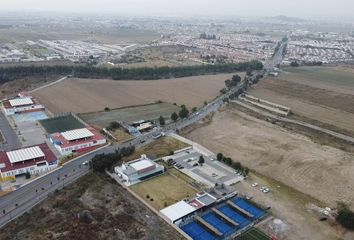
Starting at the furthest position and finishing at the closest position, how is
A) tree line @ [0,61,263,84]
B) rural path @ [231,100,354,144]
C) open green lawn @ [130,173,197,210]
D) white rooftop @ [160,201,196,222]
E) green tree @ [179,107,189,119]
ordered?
tree line @ [0,61,263,84], green tree @ [179,107,189,119], rural path @ [231,100,354,144], open green lawn @ [130,173,197,210], white rooftop @ [160,201,196,222]

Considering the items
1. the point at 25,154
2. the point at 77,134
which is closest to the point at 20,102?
the point at 77,134

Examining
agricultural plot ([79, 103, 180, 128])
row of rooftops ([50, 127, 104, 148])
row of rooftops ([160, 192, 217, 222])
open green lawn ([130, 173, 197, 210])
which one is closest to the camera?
row of rooftops ([160, 192, 217, 222])

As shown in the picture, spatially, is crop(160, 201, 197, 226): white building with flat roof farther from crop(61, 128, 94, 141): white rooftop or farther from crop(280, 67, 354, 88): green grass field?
crop(280, 67, 354, 88): green grass field

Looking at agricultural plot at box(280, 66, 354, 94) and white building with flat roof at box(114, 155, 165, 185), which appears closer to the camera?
white building with flat roof at box(114, 155, 165, 185)

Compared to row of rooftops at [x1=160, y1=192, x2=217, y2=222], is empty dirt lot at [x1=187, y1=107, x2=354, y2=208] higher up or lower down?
lower down

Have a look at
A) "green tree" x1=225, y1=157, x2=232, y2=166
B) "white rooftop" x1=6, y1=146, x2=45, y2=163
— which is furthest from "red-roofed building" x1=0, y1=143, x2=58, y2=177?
"green tree" x1=225, y1=157, x2=232, y2=166

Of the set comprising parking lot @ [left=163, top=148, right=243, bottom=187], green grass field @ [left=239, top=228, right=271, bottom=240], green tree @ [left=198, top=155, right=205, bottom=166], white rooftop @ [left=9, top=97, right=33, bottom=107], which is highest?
white rooftop @ [left=9, top=97, right=33, bottom=107]
